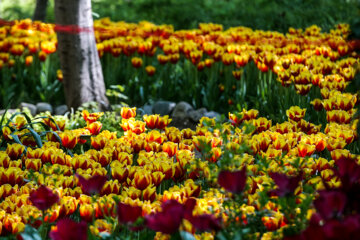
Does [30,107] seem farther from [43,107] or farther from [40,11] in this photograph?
[40,11]

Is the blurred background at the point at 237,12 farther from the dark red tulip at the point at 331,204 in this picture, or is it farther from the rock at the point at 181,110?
the dark red tulip at the point at 331,204

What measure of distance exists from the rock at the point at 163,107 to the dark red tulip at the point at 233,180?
334 cm

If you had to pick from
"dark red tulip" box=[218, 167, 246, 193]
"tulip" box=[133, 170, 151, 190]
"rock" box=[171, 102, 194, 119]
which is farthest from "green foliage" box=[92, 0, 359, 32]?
"dark red tulip" box=[218, 167, 246, 193]

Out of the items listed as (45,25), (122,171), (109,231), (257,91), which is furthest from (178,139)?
(45,25)

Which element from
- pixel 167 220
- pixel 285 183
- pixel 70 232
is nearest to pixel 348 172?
pixel 285 183

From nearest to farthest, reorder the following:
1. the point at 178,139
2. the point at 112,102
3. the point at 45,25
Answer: the point at 178,139
the point at 112,102
the point at 45,25

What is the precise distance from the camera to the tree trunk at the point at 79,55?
14.3 ft

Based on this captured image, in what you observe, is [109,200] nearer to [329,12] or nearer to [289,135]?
[289,135]

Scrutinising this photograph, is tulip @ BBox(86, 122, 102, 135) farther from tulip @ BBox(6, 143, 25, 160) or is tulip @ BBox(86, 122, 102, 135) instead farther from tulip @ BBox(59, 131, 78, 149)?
tulip @ BBox(6, 143, 25, 160)

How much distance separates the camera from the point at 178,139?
2.69 metres

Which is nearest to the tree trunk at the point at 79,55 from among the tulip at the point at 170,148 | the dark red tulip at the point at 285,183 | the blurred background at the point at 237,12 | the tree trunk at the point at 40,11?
the tulip at the point at 170,148

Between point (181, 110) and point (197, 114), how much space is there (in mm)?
175

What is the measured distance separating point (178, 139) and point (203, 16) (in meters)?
7.00

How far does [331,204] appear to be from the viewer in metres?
1.28
